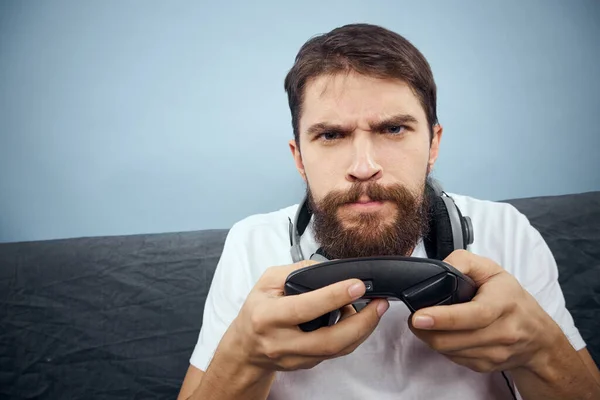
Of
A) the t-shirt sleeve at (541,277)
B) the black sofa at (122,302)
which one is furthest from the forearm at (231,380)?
the t-shirt sleeve at (541,277)

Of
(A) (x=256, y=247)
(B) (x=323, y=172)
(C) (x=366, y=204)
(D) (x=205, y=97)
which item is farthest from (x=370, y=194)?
(D) (x=205, y=97)

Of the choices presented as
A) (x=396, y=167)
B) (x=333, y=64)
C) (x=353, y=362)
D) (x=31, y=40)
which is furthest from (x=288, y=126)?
(x=31, y=40)

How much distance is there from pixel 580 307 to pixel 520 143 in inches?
24.7

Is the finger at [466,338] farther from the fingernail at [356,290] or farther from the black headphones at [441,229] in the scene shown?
the black headphones at [441,229]

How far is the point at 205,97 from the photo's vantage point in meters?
1.42

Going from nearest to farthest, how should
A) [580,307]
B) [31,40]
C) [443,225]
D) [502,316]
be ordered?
[502,316], [443,225], [580,307], [31,40]

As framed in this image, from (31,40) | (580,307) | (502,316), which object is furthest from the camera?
(31,40)

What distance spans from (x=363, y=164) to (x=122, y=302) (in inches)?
37.2

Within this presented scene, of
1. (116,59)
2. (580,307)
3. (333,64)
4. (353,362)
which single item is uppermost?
(116,59)

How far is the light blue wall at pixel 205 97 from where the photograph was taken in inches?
54.9

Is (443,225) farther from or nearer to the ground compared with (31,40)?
nearer to the ground

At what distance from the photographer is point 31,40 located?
54.4 inches

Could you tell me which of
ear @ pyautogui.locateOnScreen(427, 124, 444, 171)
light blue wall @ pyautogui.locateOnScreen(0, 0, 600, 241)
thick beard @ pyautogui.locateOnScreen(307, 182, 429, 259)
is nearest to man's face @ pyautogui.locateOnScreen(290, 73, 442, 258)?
thick beard @ pyautogui.locateOnScreen(307, 182, 429, 259)

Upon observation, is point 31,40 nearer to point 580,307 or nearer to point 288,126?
point 288,126
